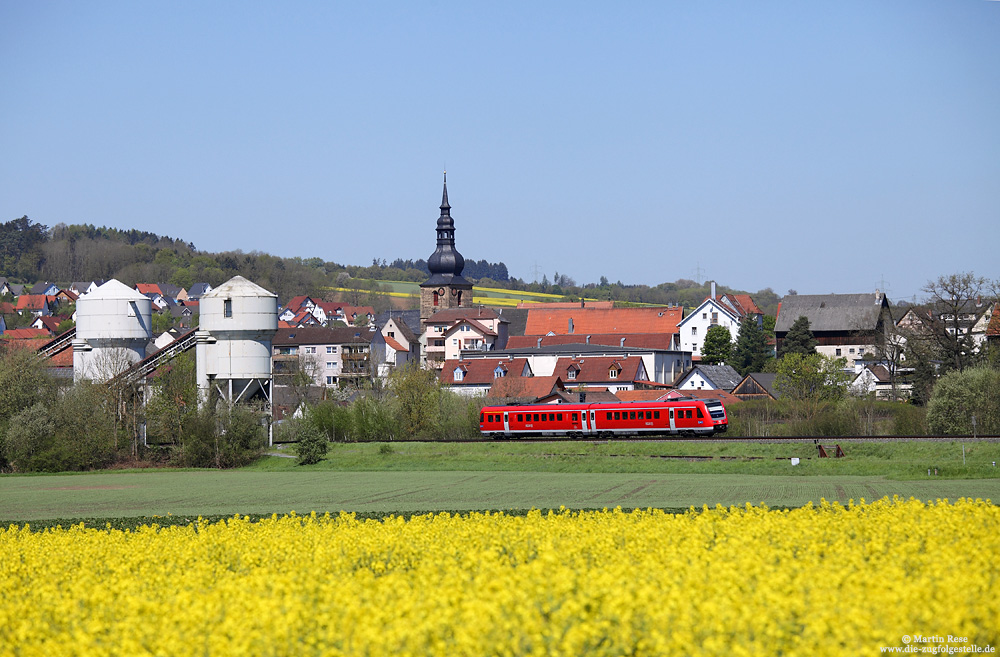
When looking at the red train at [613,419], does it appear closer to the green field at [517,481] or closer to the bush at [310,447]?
the green field at [517,481]

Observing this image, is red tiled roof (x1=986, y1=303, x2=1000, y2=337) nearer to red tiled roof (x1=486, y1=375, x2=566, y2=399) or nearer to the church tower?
red tiled roof (x1=486, y1=375, x2=566, y2=399)

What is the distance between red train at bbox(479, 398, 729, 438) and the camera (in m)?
52.7

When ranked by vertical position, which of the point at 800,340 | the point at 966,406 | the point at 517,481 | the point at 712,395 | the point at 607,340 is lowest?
the point at 517,481

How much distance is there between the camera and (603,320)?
365 feet

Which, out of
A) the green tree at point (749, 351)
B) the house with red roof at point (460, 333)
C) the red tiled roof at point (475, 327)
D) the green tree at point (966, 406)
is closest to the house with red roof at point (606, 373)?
the green tree at point (749, 351)

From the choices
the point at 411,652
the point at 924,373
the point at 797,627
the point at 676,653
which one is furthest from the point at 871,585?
the point at 924,373

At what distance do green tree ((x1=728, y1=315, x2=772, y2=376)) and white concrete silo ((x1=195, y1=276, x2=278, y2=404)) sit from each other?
185 feet

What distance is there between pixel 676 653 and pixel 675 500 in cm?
2065

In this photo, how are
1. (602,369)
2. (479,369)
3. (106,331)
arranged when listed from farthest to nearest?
(602,369), (479,369), (106,331)

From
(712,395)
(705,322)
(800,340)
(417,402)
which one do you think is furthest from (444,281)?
(417,402)

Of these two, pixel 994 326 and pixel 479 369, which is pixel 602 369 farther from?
pixel 994 326

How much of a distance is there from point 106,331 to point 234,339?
25.6 ft

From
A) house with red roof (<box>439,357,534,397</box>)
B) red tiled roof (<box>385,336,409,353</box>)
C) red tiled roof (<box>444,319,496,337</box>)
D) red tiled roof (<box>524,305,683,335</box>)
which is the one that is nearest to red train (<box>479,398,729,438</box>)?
house with red roof (<box>439,357,534,397</box>)

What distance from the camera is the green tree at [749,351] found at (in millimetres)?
98438
